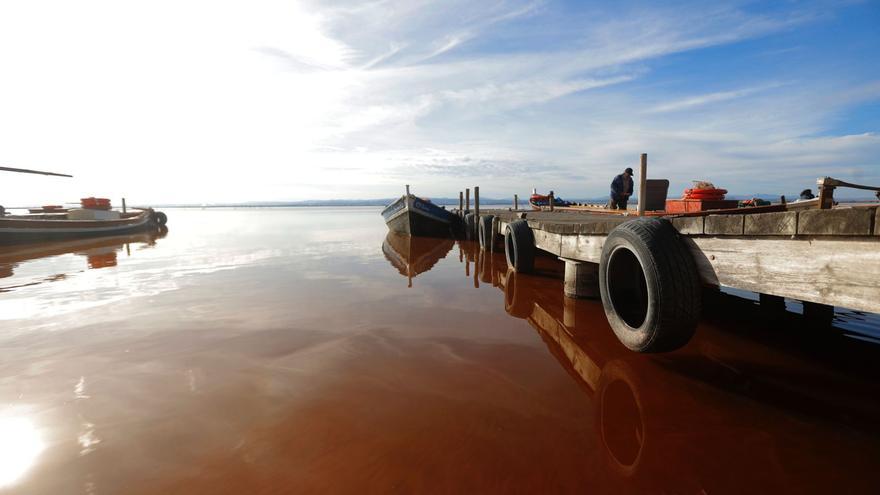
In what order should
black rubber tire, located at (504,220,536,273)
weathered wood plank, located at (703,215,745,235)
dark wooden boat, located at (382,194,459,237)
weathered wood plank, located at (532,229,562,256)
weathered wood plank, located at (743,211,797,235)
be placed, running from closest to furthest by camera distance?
weathered wood plank, located at (743,211,797,235) → weathered wood plank, located at (703,215,745,235) → weathered wood plank, located at (532,229,562,256) → black rubber tire, located at (504,220,536,273) → dark wooden boat, located at (382,194,459,237)

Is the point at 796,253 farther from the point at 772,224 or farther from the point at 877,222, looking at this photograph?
the point at 877,222

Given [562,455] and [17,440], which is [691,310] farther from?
[17,440]

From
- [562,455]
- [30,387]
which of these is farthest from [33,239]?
[562,455]

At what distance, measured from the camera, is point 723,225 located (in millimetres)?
3578

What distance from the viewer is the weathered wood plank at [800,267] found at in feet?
8.56

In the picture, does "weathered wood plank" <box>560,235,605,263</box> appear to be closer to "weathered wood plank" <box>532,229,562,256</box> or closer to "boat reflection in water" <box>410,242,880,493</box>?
"weathered wood plank" <box>532,229,562,256</box>

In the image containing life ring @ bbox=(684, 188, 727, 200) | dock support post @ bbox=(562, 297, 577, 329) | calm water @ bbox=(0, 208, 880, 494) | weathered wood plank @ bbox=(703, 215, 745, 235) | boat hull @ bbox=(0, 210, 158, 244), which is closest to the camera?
calm water @ bbox=(0, 208, 880, 494)

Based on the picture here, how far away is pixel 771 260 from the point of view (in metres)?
3.26

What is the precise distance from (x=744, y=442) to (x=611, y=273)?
8.25 feet

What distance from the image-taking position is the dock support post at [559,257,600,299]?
7156 millimetres

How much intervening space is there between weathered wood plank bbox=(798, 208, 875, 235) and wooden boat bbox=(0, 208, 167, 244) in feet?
91.3

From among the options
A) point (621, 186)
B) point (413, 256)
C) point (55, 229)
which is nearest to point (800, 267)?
point (621, 186)

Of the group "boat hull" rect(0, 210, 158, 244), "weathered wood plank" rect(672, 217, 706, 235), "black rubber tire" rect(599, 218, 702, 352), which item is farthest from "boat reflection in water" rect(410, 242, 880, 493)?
"boat hull" rect(0, 210, 158, 244)

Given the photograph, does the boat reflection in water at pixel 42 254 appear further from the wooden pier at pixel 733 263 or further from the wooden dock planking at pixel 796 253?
the wooden dock planking at pixel 796 253
